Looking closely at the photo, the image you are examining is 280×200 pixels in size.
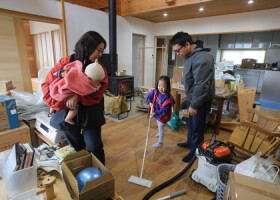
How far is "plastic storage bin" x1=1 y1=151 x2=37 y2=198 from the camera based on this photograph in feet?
2.23

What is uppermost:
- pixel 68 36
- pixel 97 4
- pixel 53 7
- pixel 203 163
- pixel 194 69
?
pixel 97 4

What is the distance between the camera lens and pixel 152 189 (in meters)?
1.55

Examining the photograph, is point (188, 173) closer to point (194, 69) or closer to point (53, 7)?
point (194, 69)

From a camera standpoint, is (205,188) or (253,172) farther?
(205,188)

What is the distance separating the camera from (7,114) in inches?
62.3

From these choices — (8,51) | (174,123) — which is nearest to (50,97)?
(174,123)

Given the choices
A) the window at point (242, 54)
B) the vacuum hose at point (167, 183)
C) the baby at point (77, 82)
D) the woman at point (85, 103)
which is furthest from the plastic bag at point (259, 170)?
the window at point (242, 54)

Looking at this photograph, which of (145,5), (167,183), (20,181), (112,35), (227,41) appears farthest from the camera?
(227,41)

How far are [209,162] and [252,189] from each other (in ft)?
2.73

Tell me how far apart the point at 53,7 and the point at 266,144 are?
4.14 m

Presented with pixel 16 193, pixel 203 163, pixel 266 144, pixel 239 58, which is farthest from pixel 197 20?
pixel 16 193

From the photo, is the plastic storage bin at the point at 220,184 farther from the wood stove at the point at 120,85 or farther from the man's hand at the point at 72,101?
the wood stove at the point at 120,85

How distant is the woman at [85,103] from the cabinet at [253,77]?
19.8 feet

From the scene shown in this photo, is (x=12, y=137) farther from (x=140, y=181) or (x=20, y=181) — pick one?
(x=140, y=181)
